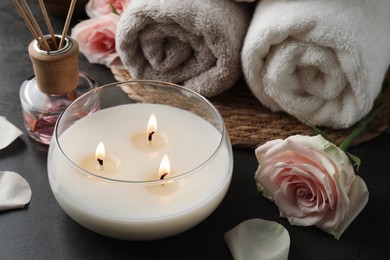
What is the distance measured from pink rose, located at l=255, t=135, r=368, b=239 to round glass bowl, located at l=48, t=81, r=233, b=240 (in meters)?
0.06

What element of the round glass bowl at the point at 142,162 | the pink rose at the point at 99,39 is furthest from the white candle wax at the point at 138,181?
the pink rose at the point at 99,39

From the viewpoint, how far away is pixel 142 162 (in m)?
0.76

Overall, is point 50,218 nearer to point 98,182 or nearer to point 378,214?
point 98,182

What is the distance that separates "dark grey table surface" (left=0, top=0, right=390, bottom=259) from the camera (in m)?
0.76

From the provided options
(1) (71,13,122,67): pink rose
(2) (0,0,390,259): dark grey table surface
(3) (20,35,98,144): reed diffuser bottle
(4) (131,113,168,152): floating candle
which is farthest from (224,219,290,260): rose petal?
(1) (71,13,122,67): pink rose

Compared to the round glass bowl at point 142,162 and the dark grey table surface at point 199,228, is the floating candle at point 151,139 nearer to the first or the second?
the round glass bowl at point 142,162

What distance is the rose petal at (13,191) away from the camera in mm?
805

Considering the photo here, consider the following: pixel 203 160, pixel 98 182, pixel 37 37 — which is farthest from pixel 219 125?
pixel 37 37

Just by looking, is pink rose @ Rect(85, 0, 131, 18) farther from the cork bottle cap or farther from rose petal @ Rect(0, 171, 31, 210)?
rose petal @ Rect(0, 171, 31, 210)

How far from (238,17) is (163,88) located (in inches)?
7.4

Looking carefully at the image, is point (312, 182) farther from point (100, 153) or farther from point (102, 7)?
point (102, 7)

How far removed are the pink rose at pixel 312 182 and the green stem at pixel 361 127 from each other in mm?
95

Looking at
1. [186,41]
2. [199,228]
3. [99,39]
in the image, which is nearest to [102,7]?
[99,39]

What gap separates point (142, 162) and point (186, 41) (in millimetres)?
251
